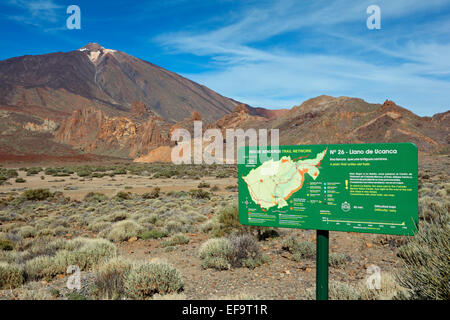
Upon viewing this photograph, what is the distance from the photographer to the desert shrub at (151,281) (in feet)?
15.3

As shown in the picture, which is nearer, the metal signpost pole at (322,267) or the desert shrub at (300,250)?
the metal signpost pole at (322,267)

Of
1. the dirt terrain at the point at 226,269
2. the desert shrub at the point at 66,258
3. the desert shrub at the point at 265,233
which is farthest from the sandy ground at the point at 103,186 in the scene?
the desert shrub at the point at 66,258

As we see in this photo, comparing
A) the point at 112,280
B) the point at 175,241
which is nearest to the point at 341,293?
the point at 112,280

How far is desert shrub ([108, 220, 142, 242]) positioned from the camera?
9656mm

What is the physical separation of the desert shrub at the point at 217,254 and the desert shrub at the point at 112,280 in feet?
5.66

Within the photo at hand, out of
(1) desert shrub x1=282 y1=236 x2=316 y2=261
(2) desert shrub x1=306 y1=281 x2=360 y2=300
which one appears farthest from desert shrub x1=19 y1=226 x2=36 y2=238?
(2) desert shrub x1=306 y1=281 x2=360 y2=300

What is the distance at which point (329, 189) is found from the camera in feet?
12.4

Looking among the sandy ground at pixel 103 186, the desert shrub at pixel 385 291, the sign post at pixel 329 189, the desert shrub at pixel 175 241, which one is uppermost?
the sign post at pixel 329 189

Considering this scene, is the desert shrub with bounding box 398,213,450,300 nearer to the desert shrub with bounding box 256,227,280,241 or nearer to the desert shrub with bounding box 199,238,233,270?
the desert shrub with bounding box 199,238,233,270

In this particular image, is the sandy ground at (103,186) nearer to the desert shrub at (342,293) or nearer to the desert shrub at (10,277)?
the desert shrub at (10,277)

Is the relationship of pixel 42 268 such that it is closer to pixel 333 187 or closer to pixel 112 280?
pixel 112 280

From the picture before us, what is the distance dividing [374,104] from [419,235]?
104 meters
